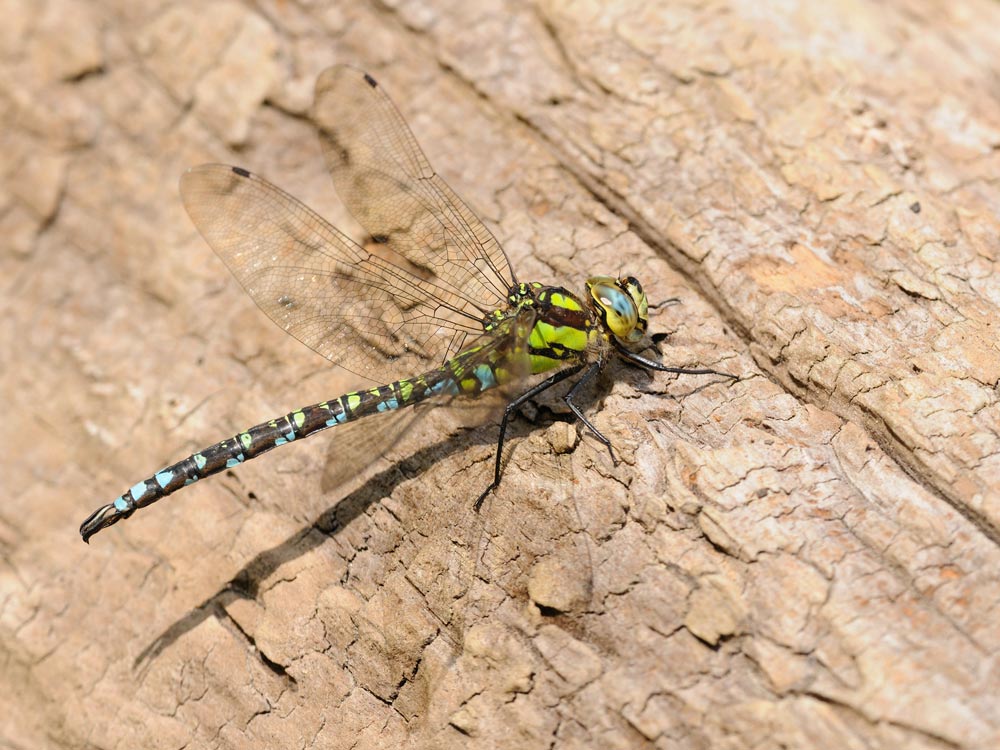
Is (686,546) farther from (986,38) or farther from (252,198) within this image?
(986,38)

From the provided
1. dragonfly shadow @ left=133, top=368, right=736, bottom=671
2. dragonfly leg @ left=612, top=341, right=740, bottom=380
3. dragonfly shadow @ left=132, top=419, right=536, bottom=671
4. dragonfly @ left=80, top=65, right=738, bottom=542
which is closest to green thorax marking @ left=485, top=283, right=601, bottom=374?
dragonfly @ left=80, top=65, right=738, bottom=542

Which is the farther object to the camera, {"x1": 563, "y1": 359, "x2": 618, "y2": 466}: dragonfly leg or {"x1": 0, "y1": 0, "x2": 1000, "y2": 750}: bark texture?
{"x1": 563, "y1": 359, "x2": 618, "y2": 466}: dragonfly leg

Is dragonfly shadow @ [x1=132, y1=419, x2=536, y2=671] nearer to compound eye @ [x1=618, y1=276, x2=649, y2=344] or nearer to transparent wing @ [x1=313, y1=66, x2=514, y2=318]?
compound eye @ [x1=618, y1=276, x2=649, y2=344]

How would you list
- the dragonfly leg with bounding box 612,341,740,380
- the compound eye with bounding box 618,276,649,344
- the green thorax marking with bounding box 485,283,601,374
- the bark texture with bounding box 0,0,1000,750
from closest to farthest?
the bark texture with bounding box 0,0,1000,750 < the dragonfly leg with bounding box 612,341,740,380 < the compound eye with bounding box 618,276,649,344 < the green thorax marking with bounding box 485,283,601,374

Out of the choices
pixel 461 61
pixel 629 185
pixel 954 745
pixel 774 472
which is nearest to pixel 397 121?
pixel 461 61

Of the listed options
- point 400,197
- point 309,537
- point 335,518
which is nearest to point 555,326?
point 400,197

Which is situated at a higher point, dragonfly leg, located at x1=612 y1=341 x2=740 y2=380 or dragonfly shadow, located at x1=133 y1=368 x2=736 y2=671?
dragonfly leg, located at x1=612 y1=341 x2=740 y2=380

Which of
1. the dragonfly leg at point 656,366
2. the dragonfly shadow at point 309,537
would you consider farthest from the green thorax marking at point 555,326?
the dragonfly shadow at point 309,537

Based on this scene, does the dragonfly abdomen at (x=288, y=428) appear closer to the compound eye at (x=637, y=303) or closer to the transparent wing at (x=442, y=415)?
the transparent wing at (x=442, y=415)
